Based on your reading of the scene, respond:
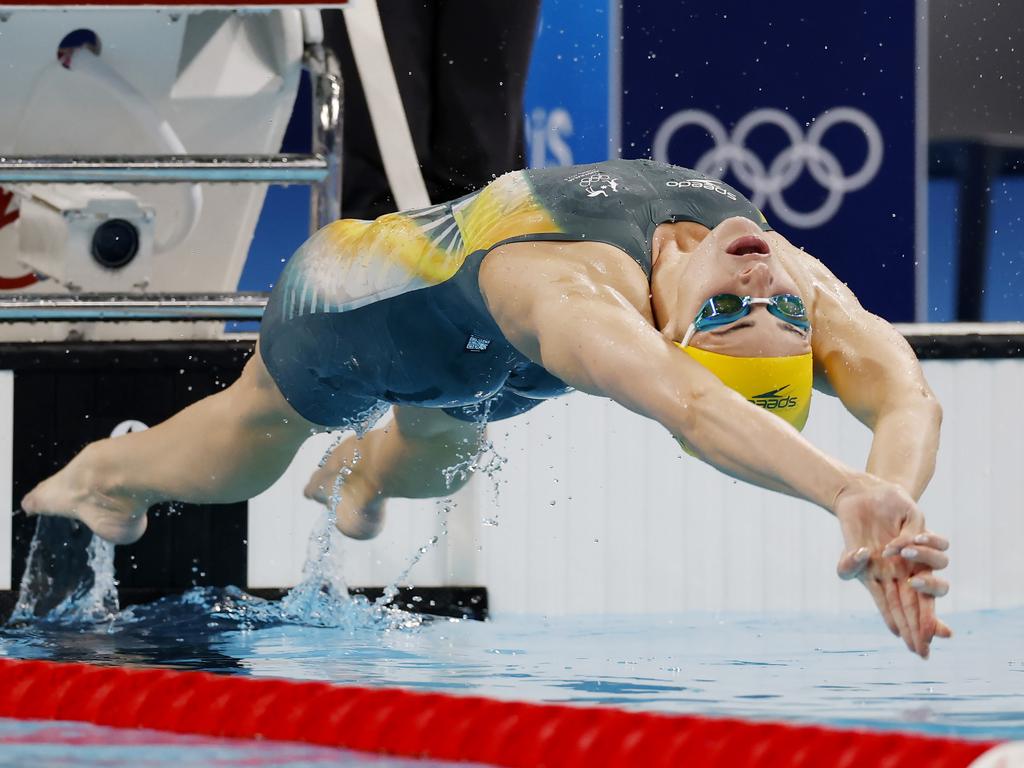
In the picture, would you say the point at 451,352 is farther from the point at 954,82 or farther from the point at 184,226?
the point at 954,82

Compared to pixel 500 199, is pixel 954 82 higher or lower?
higher

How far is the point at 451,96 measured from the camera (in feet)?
13.0

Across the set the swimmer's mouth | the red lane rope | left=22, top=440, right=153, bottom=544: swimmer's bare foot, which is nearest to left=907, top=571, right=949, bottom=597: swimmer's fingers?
the red lane rope

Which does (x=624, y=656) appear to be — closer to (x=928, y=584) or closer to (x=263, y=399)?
(x=263, y=399)

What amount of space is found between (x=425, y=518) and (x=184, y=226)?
2.79 ft

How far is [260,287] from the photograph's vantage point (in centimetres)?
434

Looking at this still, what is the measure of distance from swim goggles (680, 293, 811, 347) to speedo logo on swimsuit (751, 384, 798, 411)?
0.09 meters

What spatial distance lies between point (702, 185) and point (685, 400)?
64cm

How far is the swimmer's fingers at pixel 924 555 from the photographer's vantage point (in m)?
1.64

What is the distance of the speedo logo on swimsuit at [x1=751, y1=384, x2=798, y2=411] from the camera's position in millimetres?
2105

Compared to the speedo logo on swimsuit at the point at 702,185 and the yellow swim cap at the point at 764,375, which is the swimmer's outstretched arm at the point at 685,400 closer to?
the yellow swim cap at the point at 764,375

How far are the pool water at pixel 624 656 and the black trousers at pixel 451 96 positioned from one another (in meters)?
1.04

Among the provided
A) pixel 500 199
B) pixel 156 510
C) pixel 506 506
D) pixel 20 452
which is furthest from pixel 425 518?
pixel 500 199

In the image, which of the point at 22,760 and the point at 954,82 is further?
the point at 954,82
